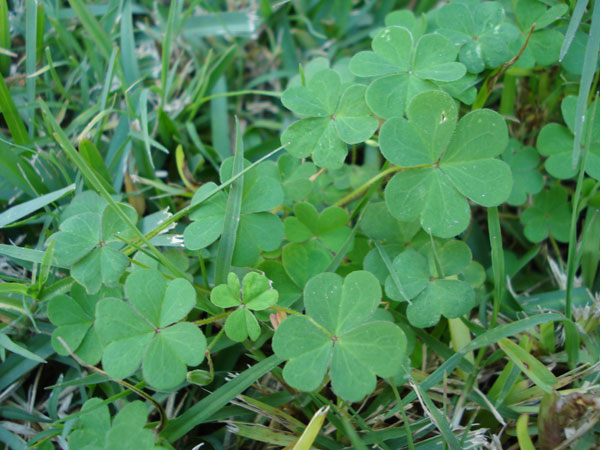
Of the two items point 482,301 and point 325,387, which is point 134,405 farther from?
point 482,301

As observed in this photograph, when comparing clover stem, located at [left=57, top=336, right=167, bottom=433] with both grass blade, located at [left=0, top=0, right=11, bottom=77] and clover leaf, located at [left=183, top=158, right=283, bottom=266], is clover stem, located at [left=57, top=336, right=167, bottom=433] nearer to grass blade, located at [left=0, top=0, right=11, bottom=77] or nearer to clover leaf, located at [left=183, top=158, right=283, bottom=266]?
clover leaf, located at [left=183, top=158, right=283, bottom=266]

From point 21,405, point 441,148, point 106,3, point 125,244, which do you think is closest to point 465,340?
point 441,148

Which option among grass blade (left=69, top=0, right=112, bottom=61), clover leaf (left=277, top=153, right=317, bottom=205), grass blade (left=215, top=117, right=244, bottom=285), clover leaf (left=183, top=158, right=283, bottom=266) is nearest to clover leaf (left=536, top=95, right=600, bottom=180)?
clover leaf (left=277, top=153, right=317, bottom=205)

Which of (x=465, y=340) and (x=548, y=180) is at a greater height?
(x=548, y=180)

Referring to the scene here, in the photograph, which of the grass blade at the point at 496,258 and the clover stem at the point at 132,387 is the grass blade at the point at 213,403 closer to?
the clover stem at the point at 132,387

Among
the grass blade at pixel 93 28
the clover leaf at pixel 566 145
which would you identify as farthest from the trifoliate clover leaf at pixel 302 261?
the grass blade at pixel 93 28

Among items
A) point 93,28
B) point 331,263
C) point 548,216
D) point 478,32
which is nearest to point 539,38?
point 478,32
